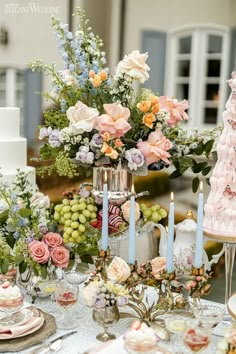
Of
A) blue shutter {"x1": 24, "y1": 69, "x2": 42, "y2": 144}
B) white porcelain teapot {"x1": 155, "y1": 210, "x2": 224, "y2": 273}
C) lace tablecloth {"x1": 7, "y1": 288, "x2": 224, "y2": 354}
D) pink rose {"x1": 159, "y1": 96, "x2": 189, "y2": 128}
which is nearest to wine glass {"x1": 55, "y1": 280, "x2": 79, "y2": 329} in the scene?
lace tablecloth {"x1": 7, "y1": 288, "x2": 224, "y2": 354}

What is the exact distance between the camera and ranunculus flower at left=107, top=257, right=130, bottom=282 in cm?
120

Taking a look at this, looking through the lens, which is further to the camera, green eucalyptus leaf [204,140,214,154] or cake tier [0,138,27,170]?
cake tier [0,138,27,170]

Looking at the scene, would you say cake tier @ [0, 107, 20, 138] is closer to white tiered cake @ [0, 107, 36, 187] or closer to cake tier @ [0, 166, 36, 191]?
white tiered cake @ [0, 107, 36, 187]

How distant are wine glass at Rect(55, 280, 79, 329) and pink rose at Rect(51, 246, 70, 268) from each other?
74mm

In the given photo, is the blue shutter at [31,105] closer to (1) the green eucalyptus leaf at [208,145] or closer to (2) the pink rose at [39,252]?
(1) the green eucalyptus leaf at [208,145]

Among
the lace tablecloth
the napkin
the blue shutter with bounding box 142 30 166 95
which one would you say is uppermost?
the blue shutter with bounding box 142 30 166 95

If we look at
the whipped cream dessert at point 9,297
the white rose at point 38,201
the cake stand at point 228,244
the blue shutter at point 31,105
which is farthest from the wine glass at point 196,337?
the blue shutter at point 31,105

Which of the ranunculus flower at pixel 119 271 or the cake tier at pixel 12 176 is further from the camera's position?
the cake tier at pixel 12 176

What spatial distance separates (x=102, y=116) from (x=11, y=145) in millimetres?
689

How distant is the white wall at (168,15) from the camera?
3096 millimetres

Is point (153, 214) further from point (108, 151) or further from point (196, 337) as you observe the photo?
point (196, 337)

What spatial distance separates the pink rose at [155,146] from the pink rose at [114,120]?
74 mm

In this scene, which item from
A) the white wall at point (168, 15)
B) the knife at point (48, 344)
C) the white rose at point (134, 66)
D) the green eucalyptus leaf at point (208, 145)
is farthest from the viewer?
the white wall at point (168, 15)

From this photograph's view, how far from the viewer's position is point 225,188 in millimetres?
1295
